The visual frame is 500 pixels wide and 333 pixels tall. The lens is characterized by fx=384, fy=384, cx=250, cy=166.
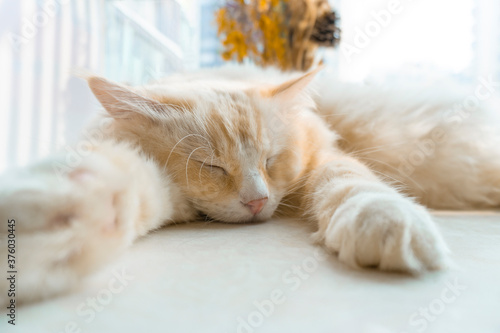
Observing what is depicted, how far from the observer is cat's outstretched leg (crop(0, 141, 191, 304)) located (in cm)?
51

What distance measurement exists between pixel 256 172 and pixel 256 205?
0.09 metres

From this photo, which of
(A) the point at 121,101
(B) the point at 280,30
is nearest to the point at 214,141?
(A) the point at 121,101

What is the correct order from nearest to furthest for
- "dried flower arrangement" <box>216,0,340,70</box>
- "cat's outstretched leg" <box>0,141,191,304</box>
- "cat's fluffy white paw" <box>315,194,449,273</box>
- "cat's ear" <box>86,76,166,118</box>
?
"cat's outstretched leg" <box>0,141,191,304</box> < "cat's fluffy white paw" <box>315,194,449,273</box> < "cat's ear" <box>86,76,166,118</box> < "dried flower arrangement" <box>216,0,340,70</box>

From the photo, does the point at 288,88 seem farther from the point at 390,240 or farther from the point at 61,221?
the point at 61,221

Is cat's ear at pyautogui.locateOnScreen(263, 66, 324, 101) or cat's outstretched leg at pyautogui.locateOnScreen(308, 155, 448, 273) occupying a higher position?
cat's ear at pyautogui.locateOnScreen(263, 66, 324, 101)

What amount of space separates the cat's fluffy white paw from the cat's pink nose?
0.37 meters

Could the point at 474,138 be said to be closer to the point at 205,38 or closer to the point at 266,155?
the point at 266,155

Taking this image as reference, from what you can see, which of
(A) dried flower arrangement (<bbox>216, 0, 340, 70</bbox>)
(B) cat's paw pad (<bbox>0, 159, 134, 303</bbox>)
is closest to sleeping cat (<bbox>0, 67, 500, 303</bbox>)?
(B) cat's paw pad (<bbox>0, 159, 134, 303</bbox>)

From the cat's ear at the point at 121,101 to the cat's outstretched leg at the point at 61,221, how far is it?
42 centimetres

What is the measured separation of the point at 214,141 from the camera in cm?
108

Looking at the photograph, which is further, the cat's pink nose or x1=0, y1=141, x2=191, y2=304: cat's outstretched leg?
the cat's pink nose

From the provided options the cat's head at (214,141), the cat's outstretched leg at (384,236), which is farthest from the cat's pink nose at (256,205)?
the cat's outstretched leg at (384,236)

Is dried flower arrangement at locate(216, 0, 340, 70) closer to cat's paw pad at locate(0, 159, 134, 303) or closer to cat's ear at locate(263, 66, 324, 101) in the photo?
cat's ear at locate(263, 66, 324, 101)

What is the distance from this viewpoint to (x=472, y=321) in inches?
19.7
